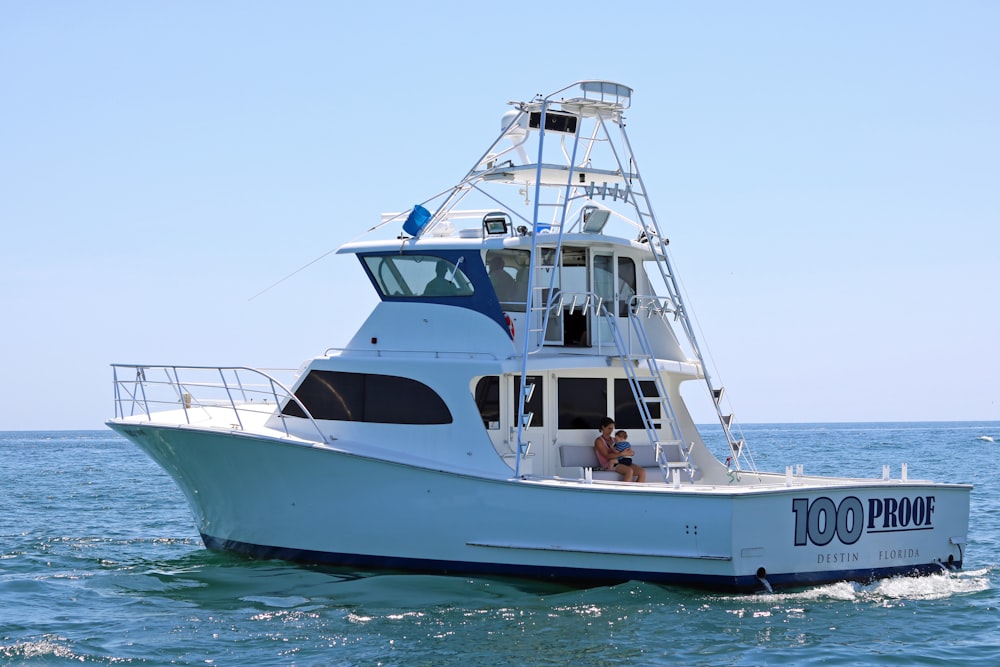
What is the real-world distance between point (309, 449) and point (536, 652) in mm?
3702

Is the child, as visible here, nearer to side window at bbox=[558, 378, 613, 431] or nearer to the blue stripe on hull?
side window at bbox=[558, 378, 613, 431]

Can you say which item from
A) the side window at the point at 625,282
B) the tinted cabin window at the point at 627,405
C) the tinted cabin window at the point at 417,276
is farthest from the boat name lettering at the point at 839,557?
the tinted cabin window at the point at 417,276

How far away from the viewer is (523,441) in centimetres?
1212

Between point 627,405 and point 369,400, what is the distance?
9.66 ft

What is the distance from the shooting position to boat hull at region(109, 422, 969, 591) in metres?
10.6

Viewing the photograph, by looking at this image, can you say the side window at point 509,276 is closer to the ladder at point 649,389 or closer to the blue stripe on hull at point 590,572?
the ladder at point 649,389

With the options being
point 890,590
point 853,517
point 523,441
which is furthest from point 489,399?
point 890,590

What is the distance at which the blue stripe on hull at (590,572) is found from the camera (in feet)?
35.1

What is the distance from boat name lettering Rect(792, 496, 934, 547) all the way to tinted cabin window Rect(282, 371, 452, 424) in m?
3.65

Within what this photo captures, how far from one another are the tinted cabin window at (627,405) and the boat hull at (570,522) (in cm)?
197

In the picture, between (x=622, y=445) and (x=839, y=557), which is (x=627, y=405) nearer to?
(x=622, y=445)

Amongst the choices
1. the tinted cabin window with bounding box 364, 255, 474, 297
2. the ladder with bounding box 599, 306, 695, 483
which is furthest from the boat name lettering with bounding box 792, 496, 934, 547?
the tinted cabin window with bounding box 364, 255, 474, 297

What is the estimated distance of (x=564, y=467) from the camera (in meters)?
12.5

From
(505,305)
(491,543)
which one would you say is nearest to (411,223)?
(505,305)
